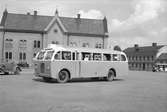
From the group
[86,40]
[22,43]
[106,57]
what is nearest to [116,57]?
[106,57]

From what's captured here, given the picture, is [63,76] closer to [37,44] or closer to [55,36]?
[55,36]

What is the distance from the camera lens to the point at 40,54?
17.4 meters

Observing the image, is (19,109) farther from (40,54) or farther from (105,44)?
(105,44)

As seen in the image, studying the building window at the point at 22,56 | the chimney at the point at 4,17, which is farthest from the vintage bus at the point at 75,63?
the chimney at the point at 4,17

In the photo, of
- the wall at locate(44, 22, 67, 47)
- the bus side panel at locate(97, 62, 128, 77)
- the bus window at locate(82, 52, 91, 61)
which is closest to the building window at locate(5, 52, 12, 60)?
the wall at locate(44, 22, 67, 47)

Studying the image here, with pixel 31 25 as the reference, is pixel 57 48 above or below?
below

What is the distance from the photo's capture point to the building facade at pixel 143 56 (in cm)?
9438

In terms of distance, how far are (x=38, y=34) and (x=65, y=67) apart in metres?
40.0

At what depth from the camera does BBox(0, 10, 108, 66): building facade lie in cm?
5253

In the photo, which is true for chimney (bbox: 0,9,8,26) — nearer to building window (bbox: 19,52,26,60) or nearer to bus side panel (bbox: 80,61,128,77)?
building window (bbox: 19,52,26,60)

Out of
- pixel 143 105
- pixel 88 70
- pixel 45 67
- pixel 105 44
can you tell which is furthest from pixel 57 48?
pixel 105 44

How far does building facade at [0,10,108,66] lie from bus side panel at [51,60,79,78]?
3849 cm

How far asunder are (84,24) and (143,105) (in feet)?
172

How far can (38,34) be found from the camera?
54.6 metres
